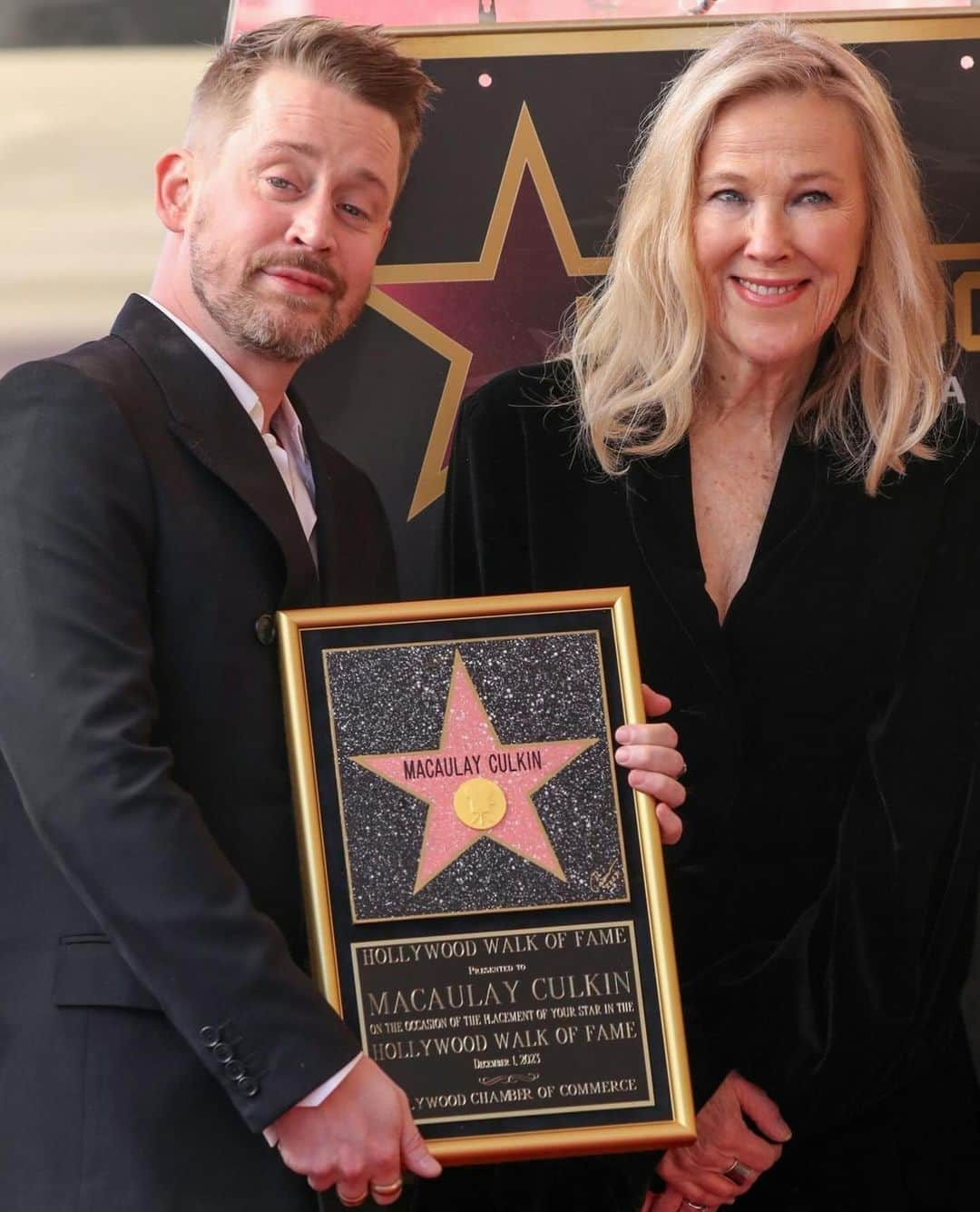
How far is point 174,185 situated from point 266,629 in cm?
70

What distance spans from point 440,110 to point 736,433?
718 millimetres

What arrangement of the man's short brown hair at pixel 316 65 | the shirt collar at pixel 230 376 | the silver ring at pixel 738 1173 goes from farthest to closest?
the silver ring at pixel 738 1173, the man's short brown hair at pixel 316 65, the shirt collar at pixel 230 376

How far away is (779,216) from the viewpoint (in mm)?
2408

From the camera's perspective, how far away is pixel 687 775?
2.45 m

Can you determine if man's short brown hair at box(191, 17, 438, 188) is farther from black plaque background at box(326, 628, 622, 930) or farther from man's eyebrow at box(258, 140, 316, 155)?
black plaque background at box(326, 628, 622, 930)

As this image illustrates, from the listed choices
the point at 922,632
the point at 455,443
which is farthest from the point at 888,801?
the point at 455,443

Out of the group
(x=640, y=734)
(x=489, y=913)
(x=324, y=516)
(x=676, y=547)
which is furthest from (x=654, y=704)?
(x=324, y=516)

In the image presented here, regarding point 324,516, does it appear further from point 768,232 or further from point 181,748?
point 768,232

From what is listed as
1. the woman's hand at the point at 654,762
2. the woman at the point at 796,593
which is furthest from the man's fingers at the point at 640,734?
the woman at the point at 796,593

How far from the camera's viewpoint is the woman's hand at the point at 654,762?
2.10 m

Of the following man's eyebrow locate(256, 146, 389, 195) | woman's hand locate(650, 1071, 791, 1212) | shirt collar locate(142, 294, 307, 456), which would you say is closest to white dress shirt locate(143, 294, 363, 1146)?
shirt collar locate(142, 294, 307, 456)

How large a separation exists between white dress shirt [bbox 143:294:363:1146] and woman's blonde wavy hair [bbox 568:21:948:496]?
46 centimetres
